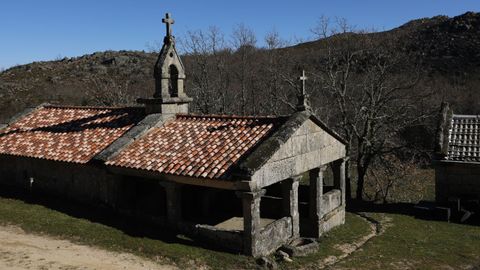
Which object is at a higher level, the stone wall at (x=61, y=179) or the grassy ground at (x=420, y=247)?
the stone wall at (x=61, y=179)

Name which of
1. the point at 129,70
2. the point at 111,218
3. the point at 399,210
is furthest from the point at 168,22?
the point at 129,70

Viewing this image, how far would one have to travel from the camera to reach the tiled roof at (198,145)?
1302 centimetres

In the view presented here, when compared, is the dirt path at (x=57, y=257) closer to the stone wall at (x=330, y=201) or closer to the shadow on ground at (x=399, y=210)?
the stone wall at (x=330, y=201)

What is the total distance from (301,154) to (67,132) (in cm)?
966

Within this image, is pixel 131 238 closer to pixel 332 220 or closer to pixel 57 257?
pixel 57 257

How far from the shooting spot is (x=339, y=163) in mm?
17047

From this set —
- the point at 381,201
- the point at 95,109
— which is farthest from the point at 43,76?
the point at 381,201

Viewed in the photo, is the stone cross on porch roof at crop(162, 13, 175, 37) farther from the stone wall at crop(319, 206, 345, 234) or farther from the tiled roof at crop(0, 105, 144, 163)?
the stone wall at crop(319, 206, 345, 234)

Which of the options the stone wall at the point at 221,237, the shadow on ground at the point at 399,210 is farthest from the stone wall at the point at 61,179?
the shadow on ground at the point at 399,210

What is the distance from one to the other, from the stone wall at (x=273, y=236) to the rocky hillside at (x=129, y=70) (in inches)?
1180

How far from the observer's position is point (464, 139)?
2014cm

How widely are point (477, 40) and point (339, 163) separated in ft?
188

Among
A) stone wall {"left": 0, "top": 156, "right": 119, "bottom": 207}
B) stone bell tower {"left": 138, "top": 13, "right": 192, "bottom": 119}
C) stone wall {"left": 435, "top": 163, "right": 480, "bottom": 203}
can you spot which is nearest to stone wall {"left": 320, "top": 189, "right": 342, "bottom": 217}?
stone wall {"left": 435, "top": 163, "right": 480, "bottom": 203}

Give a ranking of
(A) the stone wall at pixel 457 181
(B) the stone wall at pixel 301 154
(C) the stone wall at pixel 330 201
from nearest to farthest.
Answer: (B) the stone wall at pixel 301 154, (C) the stone wall at pixel 330 201, (A) the stone wall at pixel 457 181
